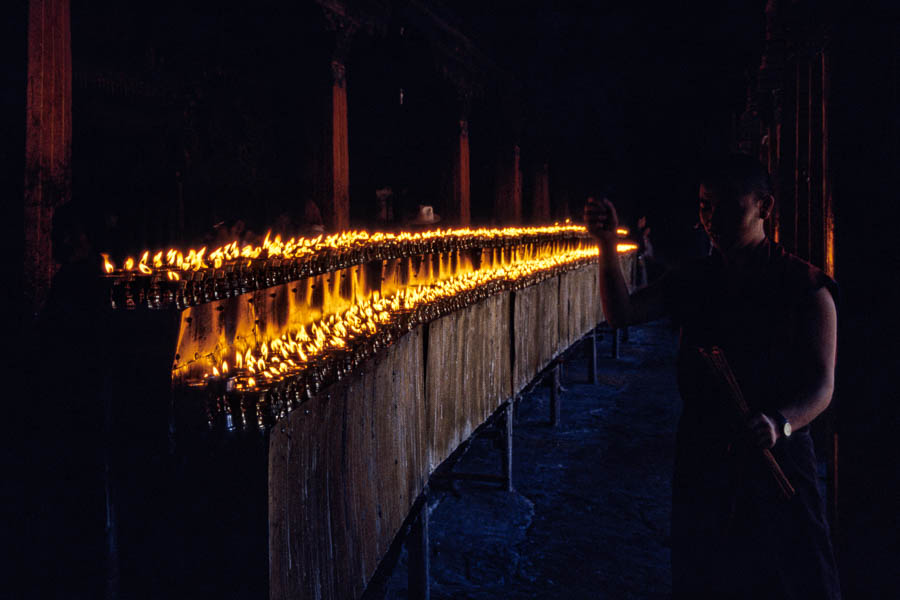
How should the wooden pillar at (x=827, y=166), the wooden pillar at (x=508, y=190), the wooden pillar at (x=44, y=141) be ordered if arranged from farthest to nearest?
the wooden pillar at (x=508, y=190)
the wooden pillar at (x=44, y=141)
the wooden pillar at (x=827, y=166)

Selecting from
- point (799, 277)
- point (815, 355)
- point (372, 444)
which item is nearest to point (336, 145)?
point (372, 444)

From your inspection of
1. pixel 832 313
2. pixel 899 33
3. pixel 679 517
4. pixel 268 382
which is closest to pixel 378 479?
pixel 268 382

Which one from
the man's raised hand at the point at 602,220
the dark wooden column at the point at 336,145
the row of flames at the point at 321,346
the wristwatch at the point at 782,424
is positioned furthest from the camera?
the dark wooden column at the point at 336,145

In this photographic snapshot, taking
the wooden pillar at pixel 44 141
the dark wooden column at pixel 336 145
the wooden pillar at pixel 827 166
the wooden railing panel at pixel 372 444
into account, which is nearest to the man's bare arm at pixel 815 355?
the wooden pillar at pixel 827 166

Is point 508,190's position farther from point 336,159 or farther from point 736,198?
point 736,198

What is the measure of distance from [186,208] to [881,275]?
384 inches

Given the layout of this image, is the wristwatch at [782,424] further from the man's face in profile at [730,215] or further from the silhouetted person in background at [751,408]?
the man's face in profile at [730,215]

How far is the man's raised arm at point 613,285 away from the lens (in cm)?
273

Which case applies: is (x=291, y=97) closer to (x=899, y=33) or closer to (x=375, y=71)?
(x=375, y=71)

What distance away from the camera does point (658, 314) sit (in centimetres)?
273

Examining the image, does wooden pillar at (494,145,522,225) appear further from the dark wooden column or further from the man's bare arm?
the man's bare arm

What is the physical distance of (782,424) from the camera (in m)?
2.23

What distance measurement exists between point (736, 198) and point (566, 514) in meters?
4.16

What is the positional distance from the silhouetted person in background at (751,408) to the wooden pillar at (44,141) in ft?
13.9
